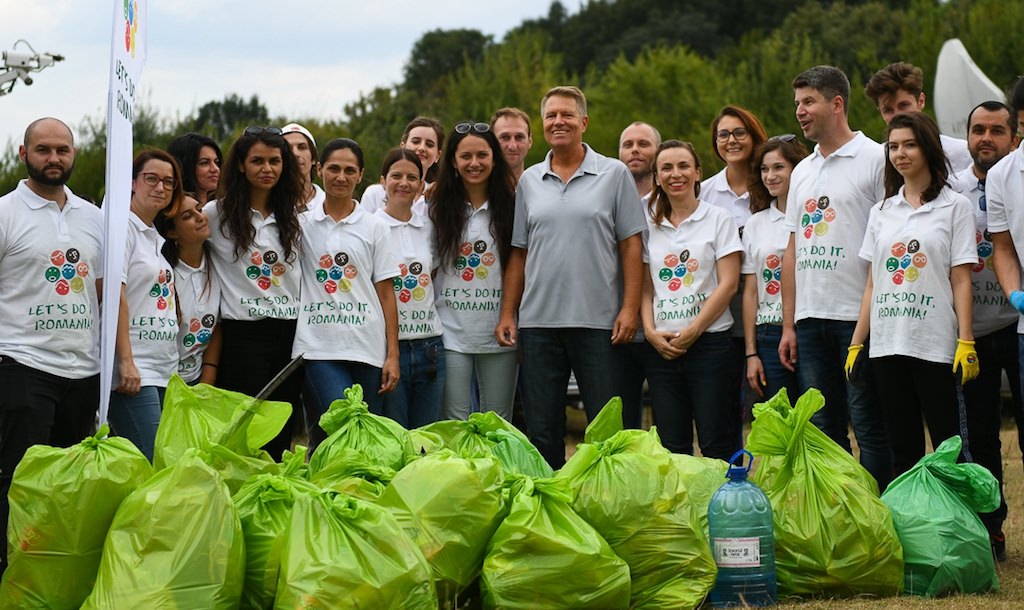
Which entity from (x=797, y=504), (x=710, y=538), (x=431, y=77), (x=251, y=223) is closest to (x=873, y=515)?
(x=797, y=504)

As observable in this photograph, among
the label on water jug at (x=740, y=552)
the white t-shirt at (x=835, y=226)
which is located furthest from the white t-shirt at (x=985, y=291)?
the label on water jug at (x=740, y=552)

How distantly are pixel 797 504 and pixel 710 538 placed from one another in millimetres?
340

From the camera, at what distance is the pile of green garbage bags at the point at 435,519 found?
3707mm

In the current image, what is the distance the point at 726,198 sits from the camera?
6219 millimetres

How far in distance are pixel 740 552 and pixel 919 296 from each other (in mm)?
1355

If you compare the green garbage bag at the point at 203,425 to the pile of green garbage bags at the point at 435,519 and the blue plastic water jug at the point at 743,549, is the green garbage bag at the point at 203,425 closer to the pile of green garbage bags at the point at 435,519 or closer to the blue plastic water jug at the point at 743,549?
the pile of green garbage bags at the point at 435,519

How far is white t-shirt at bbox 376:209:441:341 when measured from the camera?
19.0 ft

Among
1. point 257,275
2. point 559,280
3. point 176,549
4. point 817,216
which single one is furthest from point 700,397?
point 176,549

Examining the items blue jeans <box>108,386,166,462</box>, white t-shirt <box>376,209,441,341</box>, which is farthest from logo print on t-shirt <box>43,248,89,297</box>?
white t-shirt <box>376,209,441,341</box>

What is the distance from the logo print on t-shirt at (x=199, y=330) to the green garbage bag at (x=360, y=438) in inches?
37.1

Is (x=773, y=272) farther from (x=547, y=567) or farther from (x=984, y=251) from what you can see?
(x=547, y=567)

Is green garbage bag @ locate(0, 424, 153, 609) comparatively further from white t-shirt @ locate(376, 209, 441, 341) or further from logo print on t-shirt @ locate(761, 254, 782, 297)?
logo print on t-shirt @ locate(761, 254, 782, 297)

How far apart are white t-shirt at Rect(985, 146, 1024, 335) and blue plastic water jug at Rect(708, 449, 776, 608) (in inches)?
52.4

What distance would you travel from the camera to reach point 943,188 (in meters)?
5.09
